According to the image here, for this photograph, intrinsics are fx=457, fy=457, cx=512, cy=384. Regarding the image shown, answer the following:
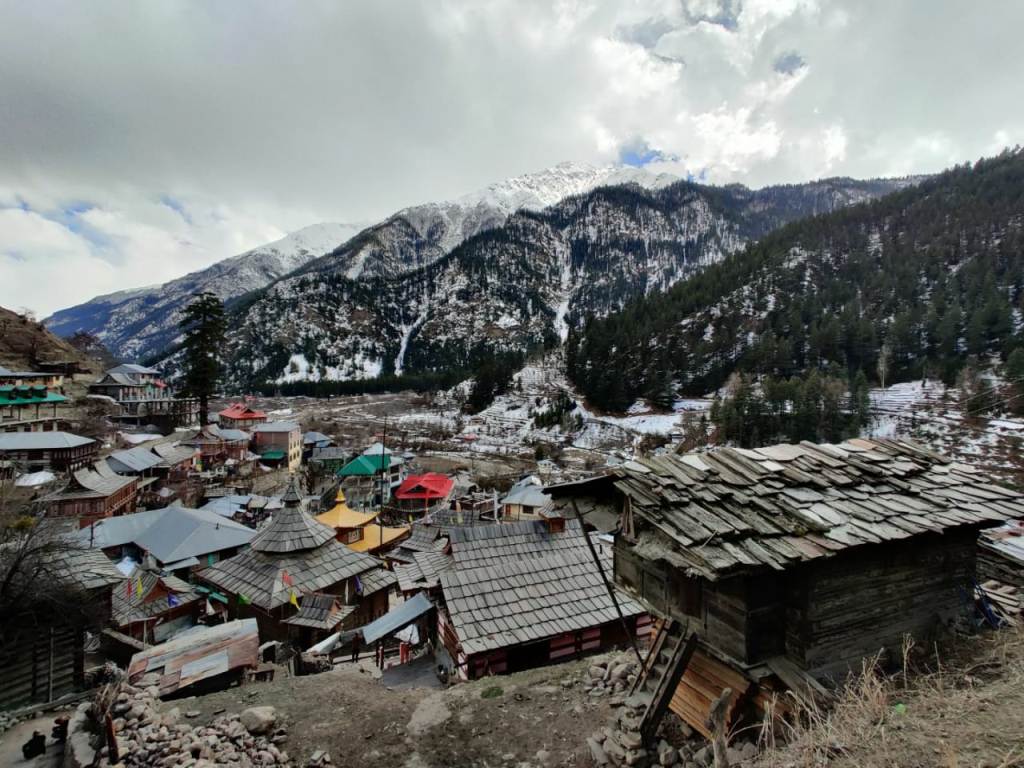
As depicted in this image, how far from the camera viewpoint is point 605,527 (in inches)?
260

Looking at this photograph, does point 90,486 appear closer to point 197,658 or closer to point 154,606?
point 154,606

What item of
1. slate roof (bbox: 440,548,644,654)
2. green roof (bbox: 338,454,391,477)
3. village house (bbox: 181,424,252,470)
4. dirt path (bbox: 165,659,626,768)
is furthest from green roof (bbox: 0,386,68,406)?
slate roof (bbox: 440,548,644,654)

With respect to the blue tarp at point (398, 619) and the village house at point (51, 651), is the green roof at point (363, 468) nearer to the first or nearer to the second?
the village house at point (51, 651)

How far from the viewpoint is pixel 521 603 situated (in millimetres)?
11180

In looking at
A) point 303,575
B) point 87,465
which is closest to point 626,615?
point 303,575

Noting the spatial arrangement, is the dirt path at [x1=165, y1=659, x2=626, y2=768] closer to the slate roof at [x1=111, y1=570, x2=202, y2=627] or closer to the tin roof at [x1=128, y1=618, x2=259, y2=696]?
the tin roof at [x1=128, y1=618, x2=259, y2=696]

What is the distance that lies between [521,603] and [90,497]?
33.9 meters

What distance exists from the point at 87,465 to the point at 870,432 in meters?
71.9

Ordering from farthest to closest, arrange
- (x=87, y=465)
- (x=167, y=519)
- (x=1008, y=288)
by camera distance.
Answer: (x=1008, y=288)
(x=87, y=465)
(x=167, y=519)

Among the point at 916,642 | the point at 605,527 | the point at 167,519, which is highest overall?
the point at 605,527

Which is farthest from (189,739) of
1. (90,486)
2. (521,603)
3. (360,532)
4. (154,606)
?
(90,486)

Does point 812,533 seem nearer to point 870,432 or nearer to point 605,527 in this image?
point 605,527

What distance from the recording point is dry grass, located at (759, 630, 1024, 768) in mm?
3617

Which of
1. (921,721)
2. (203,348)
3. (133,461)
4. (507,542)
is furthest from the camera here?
(203,348)
